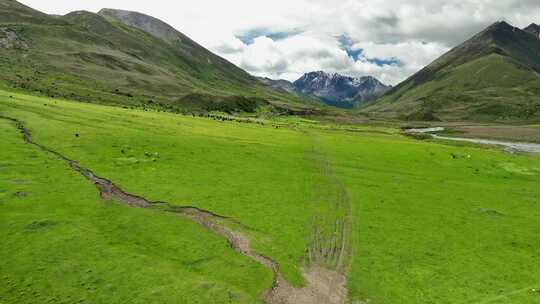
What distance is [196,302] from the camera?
2273cm

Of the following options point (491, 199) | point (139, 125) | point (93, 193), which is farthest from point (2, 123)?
point (491, 199)

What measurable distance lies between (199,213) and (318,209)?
13.9 m

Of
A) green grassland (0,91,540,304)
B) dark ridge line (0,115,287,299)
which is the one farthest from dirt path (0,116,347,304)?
green grassland (0,91,540,304)

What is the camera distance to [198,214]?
37.1 m

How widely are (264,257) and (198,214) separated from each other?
1016 cm

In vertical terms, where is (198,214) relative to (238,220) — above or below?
above

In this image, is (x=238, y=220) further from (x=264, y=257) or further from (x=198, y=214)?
(x=264, y=257)

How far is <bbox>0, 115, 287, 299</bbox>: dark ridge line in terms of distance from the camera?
2853 cm

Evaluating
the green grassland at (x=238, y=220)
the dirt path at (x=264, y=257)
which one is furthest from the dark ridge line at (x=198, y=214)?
the green grassland at (x=238, y=220)

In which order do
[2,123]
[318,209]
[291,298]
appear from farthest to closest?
[2,123] → [318,209] → [291,298]

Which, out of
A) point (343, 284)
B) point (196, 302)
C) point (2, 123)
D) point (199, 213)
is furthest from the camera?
point (2, 123)

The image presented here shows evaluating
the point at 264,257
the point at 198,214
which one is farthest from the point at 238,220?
the point at 264,257

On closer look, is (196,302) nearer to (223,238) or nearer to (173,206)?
(223,238)

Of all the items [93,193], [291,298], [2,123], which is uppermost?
[2,123]
